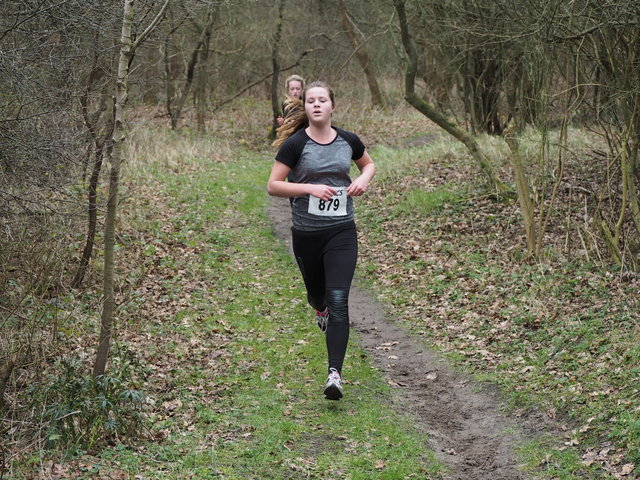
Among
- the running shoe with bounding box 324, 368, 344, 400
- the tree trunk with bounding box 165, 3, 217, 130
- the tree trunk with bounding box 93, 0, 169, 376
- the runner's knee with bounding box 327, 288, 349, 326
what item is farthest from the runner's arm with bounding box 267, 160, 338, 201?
the tree trunk with bounding box 165, 3, 217, 130

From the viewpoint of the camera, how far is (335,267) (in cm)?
604

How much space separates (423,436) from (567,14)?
5.82 meters

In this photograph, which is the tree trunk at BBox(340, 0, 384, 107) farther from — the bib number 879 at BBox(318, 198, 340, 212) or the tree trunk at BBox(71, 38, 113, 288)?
the bib number 879 at BBox(318, 198, 340, 212)

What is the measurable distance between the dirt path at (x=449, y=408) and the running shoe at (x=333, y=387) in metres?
0.66

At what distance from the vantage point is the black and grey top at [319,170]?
602cm

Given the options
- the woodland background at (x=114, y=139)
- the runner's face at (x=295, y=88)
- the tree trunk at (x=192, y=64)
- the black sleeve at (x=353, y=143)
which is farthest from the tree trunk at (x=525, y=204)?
the tree trunk at (x=192, y=64)

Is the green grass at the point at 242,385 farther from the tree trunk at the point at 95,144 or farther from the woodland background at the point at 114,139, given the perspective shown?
the tree trunk at the point at 95,144

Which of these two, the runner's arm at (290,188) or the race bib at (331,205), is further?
the race bib at (331,205)

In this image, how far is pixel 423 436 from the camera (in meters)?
5.59

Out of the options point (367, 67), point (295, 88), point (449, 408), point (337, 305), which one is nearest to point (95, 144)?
point (295, 88)

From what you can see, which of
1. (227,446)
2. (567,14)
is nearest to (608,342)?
(227,446)

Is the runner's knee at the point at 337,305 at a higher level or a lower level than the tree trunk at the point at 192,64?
lower

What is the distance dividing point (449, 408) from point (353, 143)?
244 centimetres

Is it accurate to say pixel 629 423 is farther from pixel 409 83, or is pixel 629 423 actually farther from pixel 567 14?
pixel 409 83
